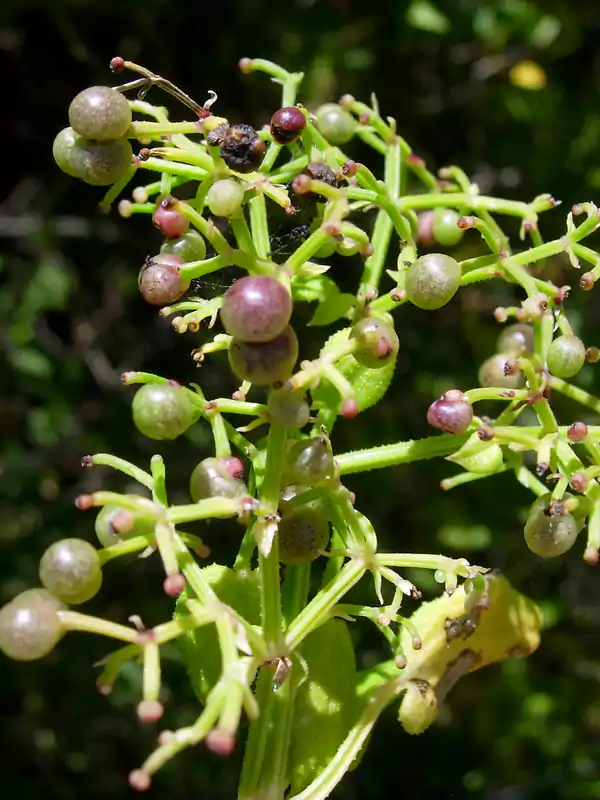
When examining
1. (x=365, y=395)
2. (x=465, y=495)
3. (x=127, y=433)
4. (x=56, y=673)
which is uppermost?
(x=365, y=395)

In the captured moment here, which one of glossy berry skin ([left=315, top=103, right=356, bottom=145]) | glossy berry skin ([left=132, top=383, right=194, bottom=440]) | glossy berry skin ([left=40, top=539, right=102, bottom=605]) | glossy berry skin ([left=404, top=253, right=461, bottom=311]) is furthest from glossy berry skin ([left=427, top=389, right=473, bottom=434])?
glossy berry skin ([left=315, top=103, right=356, bottom=145])

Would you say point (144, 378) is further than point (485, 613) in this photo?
No

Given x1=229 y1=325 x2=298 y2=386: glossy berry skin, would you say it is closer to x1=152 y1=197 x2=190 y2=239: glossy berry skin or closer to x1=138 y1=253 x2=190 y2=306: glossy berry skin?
x1=138 y1=253 x2=190 y2=306: glossy berry skin

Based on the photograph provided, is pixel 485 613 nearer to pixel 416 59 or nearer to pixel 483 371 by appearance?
pixel 483 371

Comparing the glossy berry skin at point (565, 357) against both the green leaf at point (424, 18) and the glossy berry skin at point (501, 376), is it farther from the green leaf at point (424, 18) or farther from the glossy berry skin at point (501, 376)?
the green leaf at point (424, 18)

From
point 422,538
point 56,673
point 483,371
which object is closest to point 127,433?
point 56,673

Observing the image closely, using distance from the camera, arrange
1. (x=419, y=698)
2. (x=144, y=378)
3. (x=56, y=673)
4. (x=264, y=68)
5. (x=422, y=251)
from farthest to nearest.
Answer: (x=56, y=673) < (x=422, y=251) < (x=264, y=68) < (x=419, y=698) < (x=144, y=378)

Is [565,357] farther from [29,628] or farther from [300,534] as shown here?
[29,628]
